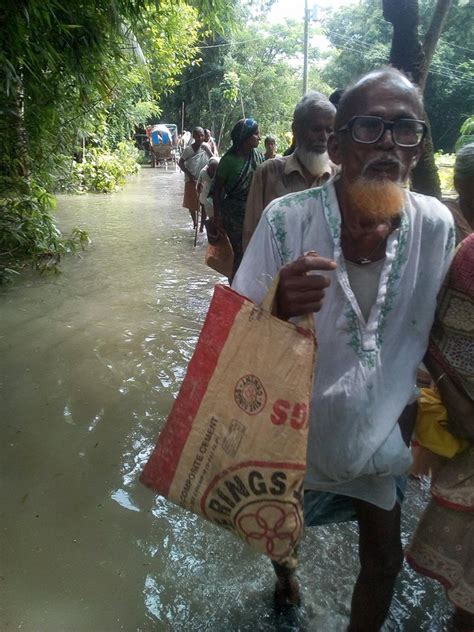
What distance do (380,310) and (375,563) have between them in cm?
74

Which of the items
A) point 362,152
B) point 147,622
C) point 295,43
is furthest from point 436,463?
point 295,43

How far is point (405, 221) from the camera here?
4.53 ft

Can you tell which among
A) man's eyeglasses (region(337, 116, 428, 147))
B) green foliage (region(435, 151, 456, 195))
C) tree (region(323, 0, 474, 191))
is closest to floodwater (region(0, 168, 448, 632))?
man's eyeglasses (region(337, 116, 428, 147))

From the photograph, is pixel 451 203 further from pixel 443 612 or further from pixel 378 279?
pixel 443 612

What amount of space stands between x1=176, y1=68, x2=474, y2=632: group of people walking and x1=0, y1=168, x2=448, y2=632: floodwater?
1.96 feet

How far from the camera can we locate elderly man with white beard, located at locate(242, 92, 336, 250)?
9.63 feet

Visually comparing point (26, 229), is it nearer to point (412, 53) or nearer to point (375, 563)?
point (412, 53)

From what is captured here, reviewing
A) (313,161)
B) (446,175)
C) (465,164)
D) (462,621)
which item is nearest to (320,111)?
(313,161)

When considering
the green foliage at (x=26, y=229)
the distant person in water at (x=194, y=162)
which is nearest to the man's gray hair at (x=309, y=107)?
the green foliage at (x=26, y=229)

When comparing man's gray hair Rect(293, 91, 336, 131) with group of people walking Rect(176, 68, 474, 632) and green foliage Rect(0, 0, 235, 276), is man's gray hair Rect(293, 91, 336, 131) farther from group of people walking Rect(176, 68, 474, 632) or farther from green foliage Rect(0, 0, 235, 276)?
green foliage Rect(0, 0, 235, 276)

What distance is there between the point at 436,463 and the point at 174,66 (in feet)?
48.3

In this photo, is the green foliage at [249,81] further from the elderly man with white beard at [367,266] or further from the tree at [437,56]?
the elderly man with white beard at [367,266]

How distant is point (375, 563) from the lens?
153cm

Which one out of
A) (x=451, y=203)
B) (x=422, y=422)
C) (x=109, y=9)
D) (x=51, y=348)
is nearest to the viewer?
(x=422, y=422)
